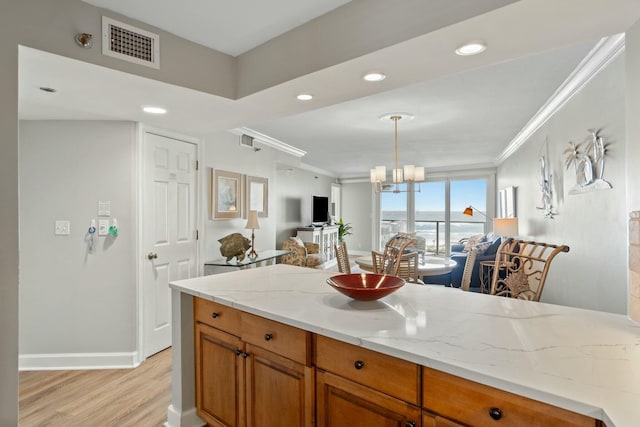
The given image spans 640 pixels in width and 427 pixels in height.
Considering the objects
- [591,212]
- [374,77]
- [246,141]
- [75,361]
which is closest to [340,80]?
[374,77]

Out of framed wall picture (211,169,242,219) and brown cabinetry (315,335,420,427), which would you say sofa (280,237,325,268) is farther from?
brown cabinetry (315,335,420,427)

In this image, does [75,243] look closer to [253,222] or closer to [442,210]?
[253,222]

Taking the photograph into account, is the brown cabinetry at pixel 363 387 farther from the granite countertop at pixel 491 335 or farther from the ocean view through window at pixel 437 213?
the ocean view through window at pixel 437 213

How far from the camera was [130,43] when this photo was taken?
1.90 metres

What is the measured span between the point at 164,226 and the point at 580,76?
3813 mm

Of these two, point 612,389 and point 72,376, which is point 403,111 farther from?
point 72,376

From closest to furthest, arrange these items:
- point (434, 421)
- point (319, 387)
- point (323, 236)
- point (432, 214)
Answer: point (434, 421)
point (319, 387)
point (323, 236)
point (432, 214)

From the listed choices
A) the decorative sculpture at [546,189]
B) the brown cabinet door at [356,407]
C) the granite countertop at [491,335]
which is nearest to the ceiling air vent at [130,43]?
the granite countertop at [491,335]

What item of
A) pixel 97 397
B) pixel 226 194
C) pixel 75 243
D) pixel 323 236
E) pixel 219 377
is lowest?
pixel 97 397

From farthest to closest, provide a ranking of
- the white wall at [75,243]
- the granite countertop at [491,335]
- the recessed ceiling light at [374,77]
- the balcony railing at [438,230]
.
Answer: the balcony railing at [438,230]
the white wall at [75,243]
the recessed ceiling light at [374,77]
the granite countertop at [491,335]

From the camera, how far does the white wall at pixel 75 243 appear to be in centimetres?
292

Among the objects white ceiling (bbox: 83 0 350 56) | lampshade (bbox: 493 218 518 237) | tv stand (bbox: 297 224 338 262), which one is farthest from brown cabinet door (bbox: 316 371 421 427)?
tv stand (bbox: 297 224 338 262)

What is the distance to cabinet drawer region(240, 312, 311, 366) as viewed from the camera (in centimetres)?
139

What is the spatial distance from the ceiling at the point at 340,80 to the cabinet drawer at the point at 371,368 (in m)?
1.36
